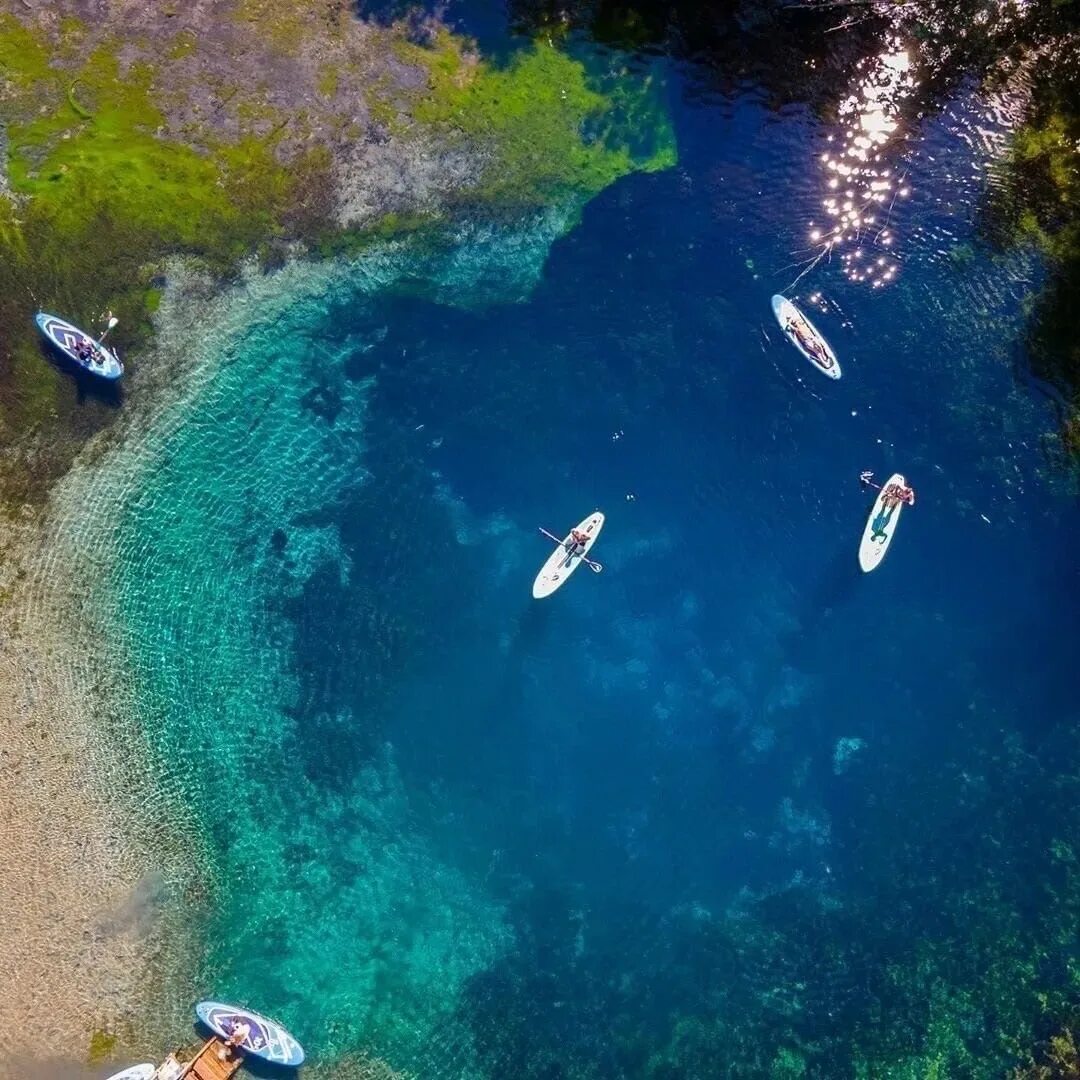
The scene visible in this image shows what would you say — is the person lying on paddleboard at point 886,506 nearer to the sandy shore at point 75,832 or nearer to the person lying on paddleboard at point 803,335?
the person lying on paddleboard at point 803,335

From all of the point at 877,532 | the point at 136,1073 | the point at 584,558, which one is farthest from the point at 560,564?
the point at 136,1073

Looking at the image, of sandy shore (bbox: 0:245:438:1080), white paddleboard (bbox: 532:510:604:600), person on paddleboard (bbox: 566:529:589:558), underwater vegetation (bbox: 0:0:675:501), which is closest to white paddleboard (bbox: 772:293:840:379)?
underwater vegetation (bbox: 0:0:675:501)

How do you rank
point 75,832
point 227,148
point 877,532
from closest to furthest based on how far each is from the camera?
1. point 75,832
2. point 227,148
3. point 877,532

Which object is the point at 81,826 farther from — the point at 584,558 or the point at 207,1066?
the point at 584,558

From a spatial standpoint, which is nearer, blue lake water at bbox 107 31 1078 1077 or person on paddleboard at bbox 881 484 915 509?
blue lake water at bbox 107 31 1078 1077

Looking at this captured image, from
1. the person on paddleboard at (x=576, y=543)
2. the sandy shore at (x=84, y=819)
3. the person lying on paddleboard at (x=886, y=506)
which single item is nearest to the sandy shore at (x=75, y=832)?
the sandy shore at (x=84, y=819)

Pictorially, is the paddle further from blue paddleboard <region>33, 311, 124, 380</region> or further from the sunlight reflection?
blue paddleboard <region>33, 311, 124, 380</region>
